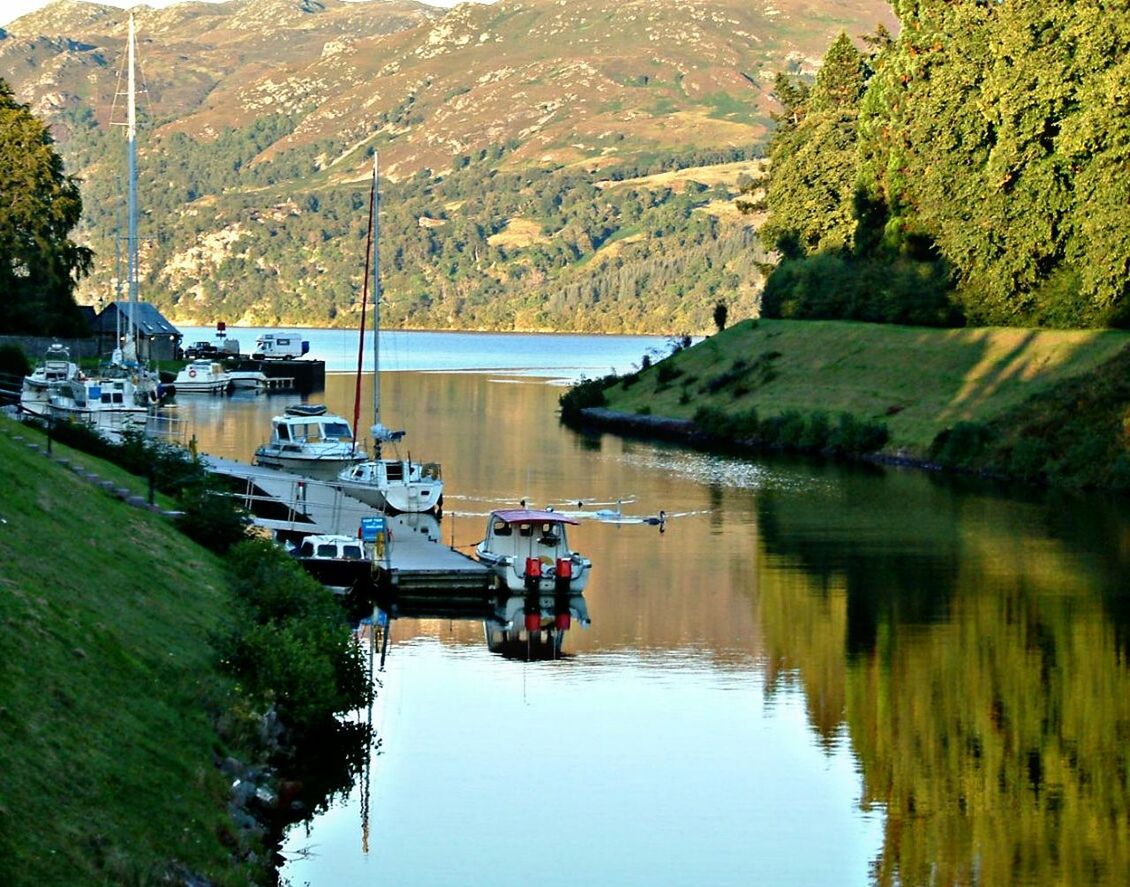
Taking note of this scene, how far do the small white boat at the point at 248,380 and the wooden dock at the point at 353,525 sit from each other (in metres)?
72.4

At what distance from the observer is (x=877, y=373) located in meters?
94.0

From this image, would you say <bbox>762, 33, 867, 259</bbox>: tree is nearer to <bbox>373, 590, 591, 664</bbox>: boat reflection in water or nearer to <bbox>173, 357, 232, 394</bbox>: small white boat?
<bbox>173, 357, 232, 394</bbox>: small white boat

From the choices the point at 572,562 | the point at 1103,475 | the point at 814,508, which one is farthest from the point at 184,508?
the point at 1103,475

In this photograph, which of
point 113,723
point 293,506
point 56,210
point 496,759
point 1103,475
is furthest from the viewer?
point 56,210

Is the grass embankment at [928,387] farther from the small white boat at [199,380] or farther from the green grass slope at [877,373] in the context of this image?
the small white boat at [199,380]

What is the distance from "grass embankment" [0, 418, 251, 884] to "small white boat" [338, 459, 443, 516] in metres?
24.5

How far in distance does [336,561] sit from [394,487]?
1404 cm

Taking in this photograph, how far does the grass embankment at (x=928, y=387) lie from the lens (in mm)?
76688

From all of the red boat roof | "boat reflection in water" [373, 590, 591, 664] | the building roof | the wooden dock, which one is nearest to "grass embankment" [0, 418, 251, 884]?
"boat reflection in water" [373, 590, 591, 664]

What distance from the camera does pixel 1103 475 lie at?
72438 millimetres

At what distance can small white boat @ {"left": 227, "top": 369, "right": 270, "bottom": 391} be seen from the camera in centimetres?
13562

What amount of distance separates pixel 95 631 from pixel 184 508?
15.3 m

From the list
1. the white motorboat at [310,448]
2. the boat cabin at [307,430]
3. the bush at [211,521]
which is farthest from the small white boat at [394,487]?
the bush at [211,521]

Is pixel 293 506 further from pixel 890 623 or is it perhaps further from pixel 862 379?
pixel 862 379
